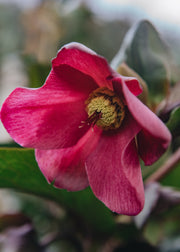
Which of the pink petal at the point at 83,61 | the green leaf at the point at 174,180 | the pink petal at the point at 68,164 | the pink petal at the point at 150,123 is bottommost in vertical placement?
the green leaf at the point at 174,180

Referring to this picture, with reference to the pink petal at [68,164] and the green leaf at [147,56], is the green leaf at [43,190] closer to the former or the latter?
the pink petal at [68,164]

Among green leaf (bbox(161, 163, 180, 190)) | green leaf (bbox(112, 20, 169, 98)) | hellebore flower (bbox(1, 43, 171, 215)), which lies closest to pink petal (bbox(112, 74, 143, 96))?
hellebore flower (bbox(1, 43, 171, 215))

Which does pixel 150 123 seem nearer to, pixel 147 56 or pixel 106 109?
pixel 106 109

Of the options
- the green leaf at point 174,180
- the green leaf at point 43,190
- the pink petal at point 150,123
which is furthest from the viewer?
the green leaf at point 174,180

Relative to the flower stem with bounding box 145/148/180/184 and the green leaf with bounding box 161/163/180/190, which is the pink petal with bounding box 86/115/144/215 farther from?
the green leaf with bounding box 161/163/180/190

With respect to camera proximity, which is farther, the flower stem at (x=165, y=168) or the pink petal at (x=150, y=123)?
the flower stem at (x=165, y=168)

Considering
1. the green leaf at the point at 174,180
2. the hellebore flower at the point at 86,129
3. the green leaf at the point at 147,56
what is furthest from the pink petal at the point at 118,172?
the green leaf at the point at 174,180

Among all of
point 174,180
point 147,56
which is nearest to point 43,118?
point 147,56

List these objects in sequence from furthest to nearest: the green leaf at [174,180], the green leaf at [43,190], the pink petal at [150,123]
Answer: the green leaf at [174,180], the green leaf at [43,190], the pink petal at [150,123]
